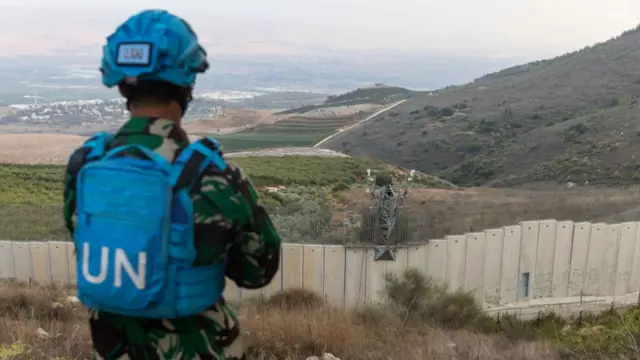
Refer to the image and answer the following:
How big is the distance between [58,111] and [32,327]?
71.9 meters

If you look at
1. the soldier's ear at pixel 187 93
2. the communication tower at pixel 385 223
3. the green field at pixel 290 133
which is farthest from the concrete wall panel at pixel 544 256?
the green field at pixel 290 133

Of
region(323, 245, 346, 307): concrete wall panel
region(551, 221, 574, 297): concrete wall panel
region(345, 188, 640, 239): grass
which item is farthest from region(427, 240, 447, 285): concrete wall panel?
region(551, 221, 574, 297): concrete wall panel

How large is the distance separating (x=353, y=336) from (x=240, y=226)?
2744mm

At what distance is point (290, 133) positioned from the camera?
7181 centimetres

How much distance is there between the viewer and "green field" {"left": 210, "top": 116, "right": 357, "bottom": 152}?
194 ft

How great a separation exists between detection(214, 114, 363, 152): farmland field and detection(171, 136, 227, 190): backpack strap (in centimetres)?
5166

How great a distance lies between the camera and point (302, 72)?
181750 millimetres

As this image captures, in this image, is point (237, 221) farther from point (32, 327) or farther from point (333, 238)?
point (333, 238)

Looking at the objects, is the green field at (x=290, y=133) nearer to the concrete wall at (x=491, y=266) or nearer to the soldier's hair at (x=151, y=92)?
the concrete wall at (x=491, y=266)

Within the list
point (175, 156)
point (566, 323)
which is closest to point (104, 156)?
point (175, 156)

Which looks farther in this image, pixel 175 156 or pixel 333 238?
pixel 333 238

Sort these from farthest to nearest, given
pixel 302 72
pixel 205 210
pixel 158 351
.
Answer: pixel 302 72
pixel 158 351
pixel 205 210

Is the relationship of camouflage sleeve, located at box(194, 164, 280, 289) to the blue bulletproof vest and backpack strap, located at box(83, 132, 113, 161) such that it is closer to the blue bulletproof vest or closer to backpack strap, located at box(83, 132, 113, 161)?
the blue bulletproof vest

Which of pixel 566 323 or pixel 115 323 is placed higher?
pixel 115 323
